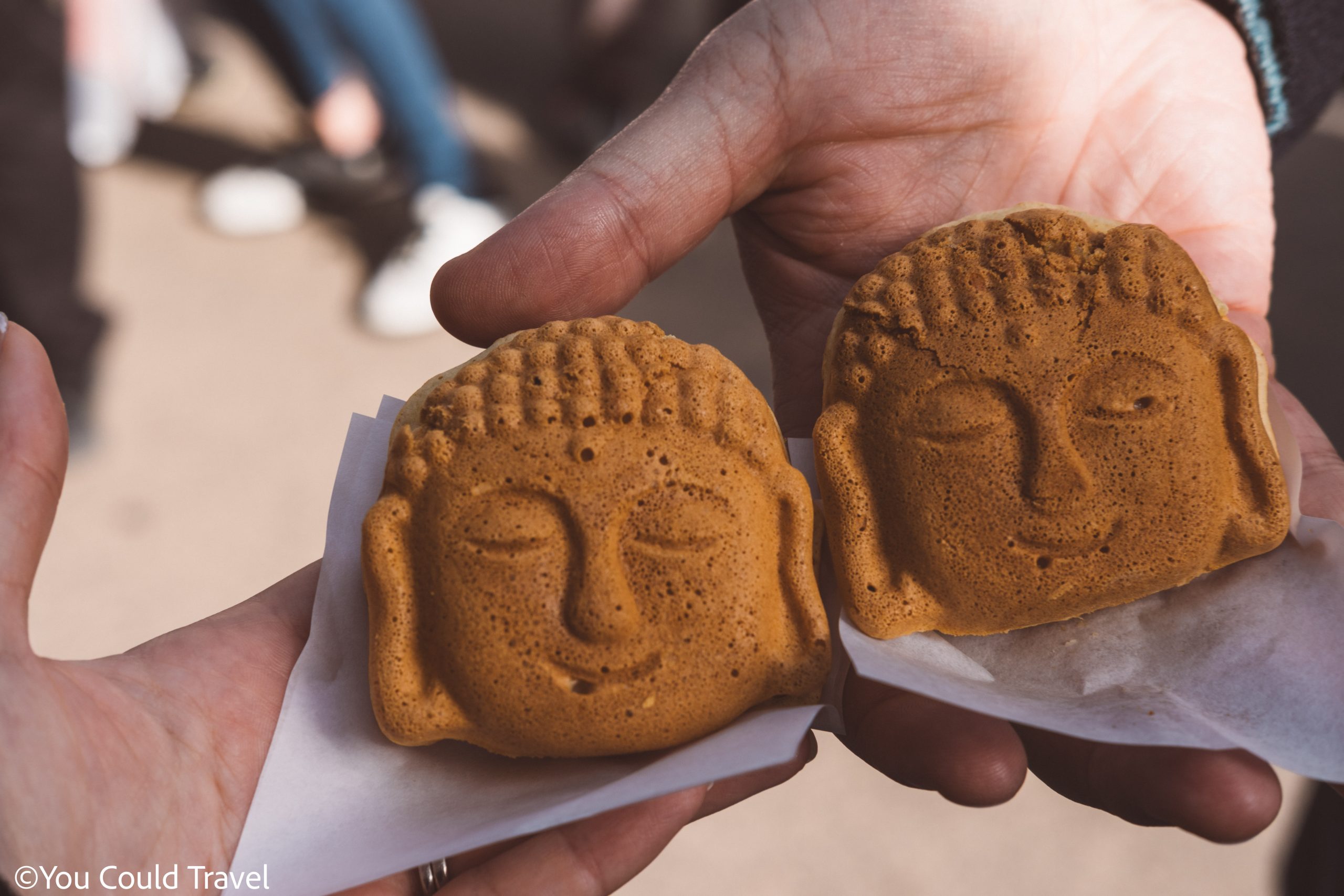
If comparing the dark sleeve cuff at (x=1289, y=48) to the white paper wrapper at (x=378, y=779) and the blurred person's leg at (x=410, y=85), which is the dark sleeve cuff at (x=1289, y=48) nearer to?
the white paper wrapper at (x=378, y=779)

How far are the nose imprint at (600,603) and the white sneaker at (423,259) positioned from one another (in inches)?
120

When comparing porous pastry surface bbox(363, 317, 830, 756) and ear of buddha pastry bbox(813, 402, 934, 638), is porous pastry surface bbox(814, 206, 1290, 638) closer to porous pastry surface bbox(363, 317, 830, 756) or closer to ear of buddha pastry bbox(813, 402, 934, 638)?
ear of buddha pastry bbox(813, 402, 934, 638)

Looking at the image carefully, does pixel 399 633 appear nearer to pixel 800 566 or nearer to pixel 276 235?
pixel 800 566

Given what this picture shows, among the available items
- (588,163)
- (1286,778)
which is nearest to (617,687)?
(588,163)

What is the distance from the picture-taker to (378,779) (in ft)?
5.81

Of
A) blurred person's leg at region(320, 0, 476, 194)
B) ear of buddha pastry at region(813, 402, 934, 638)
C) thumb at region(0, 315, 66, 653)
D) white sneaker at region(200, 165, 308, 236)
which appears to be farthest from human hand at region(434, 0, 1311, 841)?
white sneaker at region(200, 165, 308, 236)

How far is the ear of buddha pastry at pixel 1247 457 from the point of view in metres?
1.80

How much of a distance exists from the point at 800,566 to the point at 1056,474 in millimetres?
487

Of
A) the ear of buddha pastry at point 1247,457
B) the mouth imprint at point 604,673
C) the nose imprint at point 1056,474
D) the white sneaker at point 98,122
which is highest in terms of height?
the white sneaker at point 98,122

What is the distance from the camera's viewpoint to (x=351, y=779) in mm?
1760

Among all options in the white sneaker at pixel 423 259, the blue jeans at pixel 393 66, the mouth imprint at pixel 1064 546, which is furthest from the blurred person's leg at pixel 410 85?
the mouth imprint at pixel 1064 546

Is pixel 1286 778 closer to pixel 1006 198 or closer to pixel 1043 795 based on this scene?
pixel 1043 795

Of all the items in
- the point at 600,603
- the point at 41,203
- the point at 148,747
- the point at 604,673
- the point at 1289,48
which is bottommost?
the point at 1289,48

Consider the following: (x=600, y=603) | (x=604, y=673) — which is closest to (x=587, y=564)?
(x=600, y=603)
